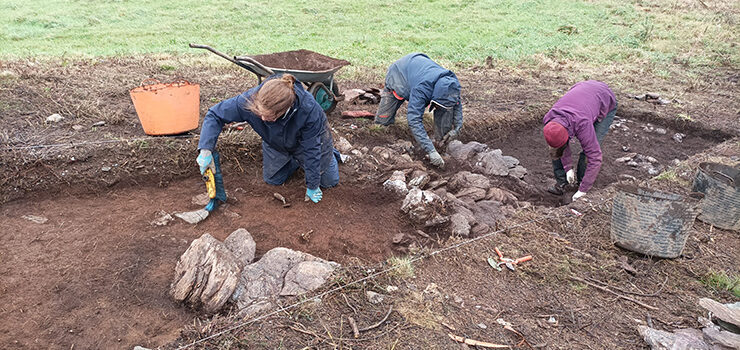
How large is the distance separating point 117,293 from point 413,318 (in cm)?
210

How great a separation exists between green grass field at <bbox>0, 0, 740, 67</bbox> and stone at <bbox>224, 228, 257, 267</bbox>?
20.5 ft

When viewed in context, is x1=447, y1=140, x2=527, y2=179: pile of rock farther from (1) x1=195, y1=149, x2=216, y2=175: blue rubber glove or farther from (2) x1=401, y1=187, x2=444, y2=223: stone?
(1) x1=195, y1=149, x2=216, y2=175: blue rubber glove

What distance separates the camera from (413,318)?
2.63 m

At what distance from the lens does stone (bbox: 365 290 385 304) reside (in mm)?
2748

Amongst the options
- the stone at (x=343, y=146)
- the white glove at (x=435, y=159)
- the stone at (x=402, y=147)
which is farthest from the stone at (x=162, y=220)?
the white glove at (x=435, y=159)

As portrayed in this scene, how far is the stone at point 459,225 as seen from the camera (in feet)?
12.3

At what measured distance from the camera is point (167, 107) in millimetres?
4488

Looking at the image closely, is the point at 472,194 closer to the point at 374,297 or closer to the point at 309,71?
the point at 374,297

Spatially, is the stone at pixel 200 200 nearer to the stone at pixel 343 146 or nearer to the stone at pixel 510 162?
the stone at pixel 343 146

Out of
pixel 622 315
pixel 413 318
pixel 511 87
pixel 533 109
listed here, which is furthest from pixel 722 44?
pixel 413 318

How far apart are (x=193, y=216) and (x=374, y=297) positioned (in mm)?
2004

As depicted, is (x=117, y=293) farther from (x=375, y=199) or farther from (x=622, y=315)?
(x=622, y=315)

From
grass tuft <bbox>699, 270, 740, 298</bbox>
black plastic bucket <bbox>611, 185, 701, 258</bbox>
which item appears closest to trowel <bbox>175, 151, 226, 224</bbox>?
black plastic bucket <bbox>611, 185, 701, 258</bbox>

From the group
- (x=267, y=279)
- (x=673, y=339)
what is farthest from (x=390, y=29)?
(x=673, y=339)
